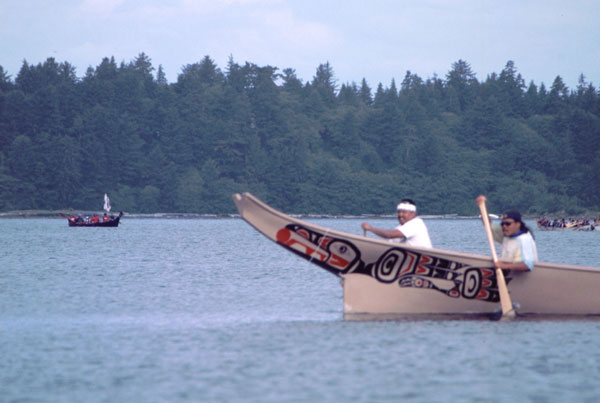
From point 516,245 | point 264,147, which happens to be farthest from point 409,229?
point 264,147

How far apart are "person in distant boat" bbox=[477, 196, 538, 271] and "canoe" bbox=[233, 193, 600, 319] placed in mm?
291

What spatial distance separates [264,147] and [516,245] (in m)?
126

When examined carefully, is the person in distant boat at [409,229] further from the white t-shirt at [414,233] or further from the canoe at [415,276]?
the canoe at [415,276]

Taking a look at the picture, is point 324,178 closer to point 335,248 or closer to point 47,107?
point 47,107

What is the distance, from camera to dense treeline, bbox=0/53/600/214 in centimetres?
12769

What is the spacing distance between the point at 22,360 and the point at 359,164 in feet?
421

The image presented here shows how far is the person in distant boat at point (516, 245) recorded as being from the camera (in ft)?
53.3

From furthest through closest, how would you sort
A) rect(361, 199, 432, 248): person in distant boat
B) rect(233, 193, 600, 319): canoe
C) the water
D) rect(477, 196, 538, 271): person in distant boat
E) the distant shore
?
the distant shore < rect(361, 199, 432, 248): person in distant boat < rect(233, 193, 600, 319): canoe < rect(477, 196, 538, 271): person in distant boat < the water

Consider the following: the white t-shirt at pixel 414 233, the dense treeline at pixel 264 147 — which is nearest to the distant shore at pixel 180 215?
the dense treeline at pixel 264 147

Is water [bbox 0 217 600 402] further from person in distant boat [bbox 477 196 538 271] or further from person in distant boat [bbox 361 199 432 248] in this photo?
person in distant boat [bbox 361 199 432 248]

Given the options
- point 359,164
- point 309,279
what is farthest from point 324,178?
point 309,279

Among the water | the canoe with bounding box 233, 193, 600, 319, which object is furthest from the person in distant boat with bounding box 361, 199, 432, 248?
the water

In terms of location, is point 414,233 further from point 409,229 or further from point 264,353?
point 264,353

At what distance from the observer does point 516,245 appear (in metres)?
16.4
